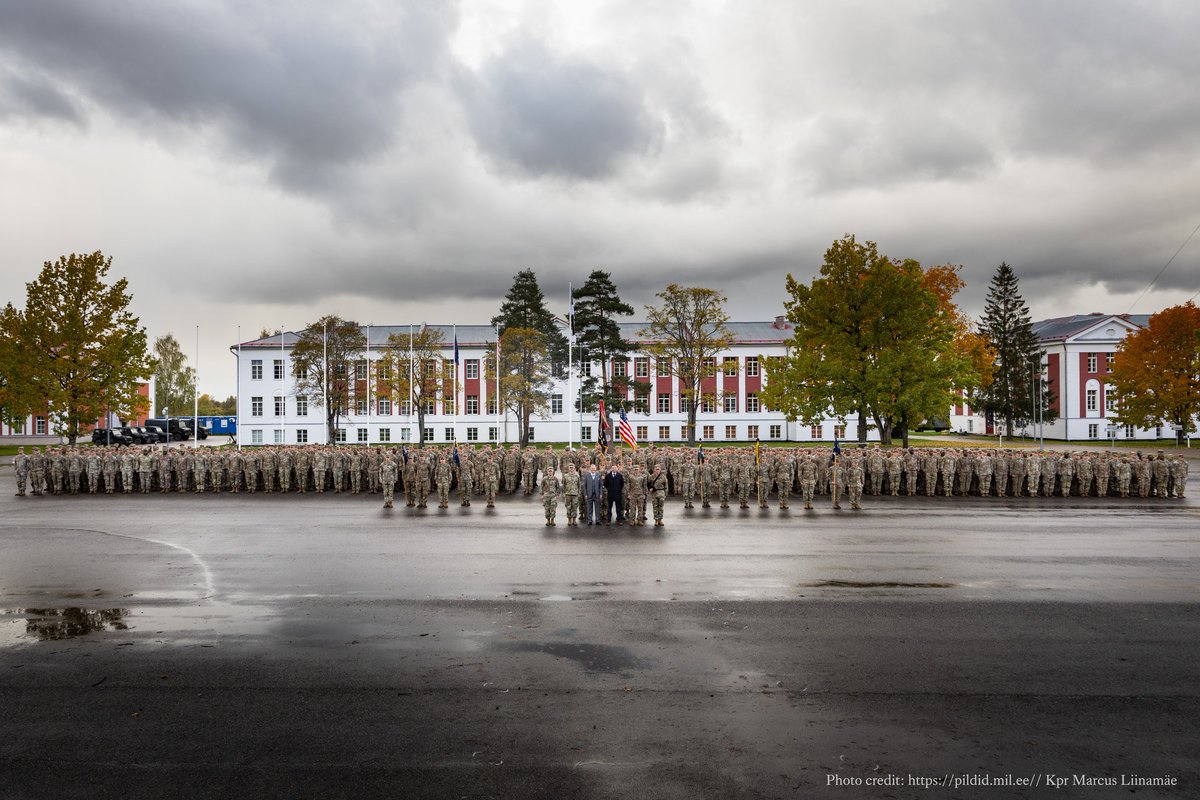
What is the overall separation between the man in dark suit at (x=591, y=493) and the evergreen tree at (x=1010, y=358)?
59.3m

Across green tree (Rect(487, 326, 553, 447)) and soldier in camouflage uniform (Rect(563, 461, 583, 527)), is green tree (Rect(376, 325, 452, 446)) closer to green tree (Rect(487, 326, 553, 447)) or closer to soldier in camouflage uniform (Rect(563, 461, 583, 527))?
green tree (Rect(487, 326, 553, 447))

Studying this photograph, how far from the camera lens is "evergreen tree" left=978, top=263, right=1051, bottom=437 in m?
70.1

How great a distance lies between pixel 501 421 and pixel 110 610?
5472cm

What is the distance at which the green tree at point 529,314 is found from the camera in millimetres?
55844

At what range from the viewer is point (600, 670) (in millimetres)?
7906

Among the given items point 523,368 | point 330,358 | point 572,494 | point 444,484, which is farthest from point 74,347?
point 572,494

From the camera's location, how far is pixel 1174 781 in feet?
18.4

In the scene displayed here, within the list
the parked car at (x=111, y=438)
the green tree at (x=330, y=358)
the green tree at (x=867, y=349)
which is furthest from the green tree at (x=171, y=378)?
the green tree at (x=867, y=349)

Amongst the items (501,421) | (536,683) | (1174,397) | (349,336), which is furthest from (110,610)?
(1174,397)

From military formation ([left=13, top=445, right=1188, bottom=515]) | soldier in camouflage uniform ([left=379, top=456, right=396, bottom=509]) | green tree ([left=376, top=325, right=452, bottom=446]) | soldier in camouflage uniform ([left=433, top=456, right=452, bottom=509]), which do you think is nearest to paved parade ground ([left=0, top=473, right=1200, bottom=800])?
soldier in camouflage uniform ([left=433, top=456, right=452, bottom=509])

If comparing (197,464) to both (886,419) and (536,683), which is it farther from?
(886,419)

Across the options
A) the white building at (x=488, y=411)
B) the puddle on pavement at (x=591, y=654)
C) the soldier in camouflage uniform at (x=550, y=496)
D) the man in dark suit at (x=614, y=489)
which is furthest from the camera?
the white building at (x=488, y=411)

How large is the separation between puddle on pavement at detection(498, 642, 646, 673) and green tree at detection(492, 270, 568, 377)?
46899 mm

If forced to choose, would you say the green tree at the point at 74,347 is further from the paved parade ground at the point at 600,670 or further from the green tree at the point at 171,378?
the green tree at the point at 171,378
